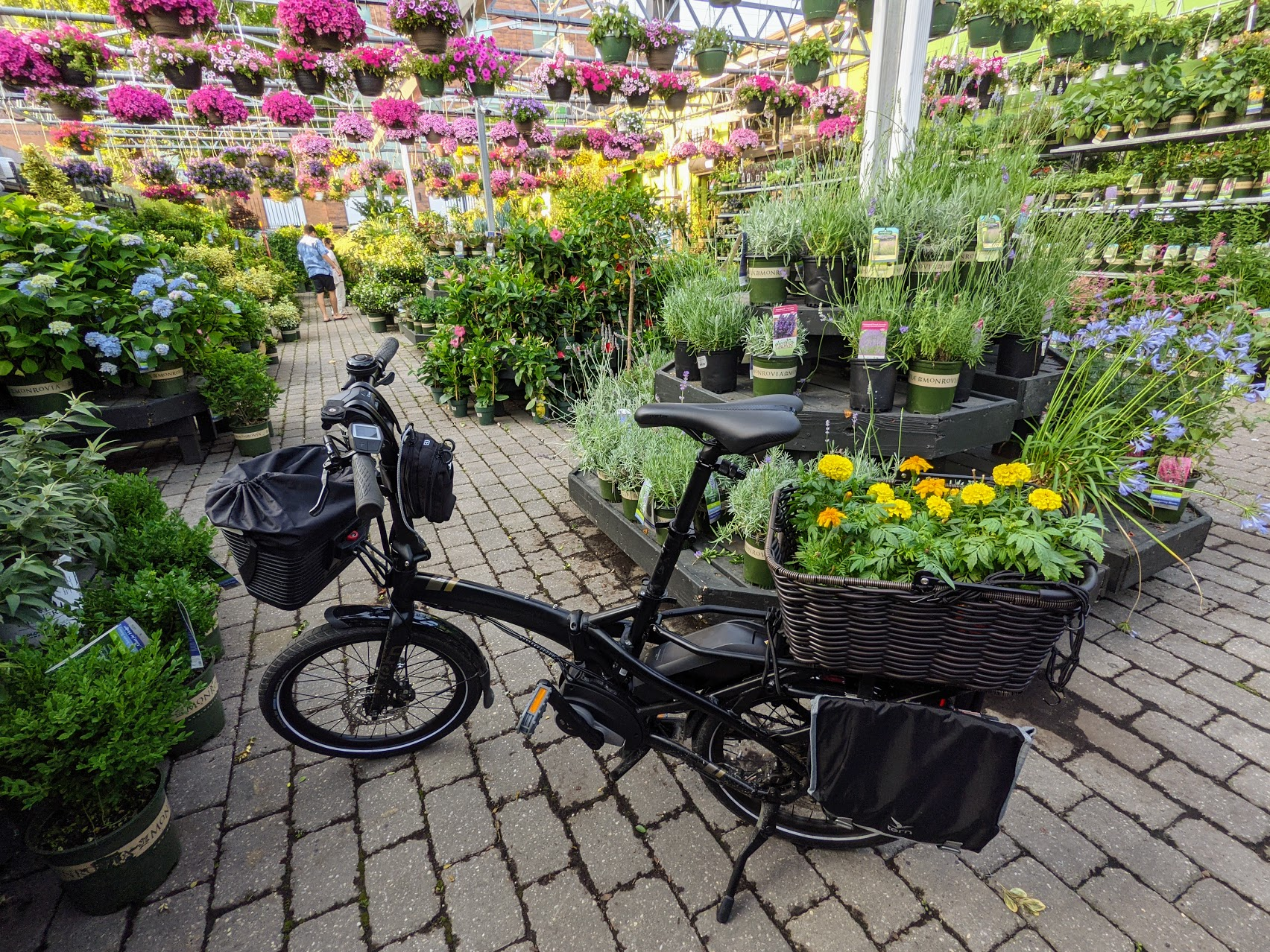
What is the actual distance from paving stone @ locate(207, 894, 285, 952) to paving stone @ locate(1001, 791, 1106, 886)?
215cm

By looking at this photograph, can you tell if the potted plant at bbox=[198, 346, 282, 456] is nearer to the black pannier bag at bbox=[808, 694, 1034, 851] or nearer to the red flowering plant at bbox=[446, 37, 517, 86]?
the red flowering plant at bbox=[446, 37, 517, 86]

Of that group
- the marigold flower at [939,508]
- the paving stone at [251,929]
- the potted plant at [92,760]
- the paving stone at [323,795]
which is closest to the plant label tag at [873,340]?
the marigold flower at [939,508]

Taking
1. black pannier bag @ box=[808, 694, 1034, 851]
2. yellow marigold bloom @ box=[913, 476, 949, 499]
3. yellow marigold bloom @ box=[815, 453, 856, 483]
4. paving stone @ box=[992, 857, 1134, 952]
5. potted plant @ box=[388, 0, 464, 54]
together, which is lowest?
paving stone @ box=[992, 857, 1134, 952]

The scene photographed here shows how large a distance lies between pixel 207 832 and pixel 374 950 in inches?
30.2

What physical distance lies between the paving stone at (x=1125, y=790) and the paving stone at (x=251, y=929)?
256 centimetres

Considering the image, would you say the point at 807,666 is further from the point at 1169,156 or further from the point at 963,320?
the point at 1169,156

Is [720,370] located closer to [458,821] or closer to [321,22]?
[458,821]

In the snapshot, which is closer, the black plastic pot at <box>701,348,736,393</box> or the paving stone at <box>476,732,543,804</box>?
the paving stone at <box>476,732,543,804</box>

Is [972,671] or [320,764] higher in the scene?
[972,671]

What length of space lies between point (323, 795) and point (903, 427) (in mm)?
2662

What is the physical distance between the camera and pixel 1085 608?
129cm

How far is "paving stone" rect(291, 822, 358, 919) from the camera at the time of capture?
1800mm

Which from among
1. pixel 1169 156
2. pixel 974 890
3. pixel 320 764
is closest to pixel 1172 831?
pixel 974 890

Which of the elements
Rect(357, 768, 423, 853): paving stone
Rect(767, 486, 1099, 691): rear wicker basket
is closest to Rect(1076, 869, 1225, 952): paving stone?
Rect(767, 486, 1099, 691): rear wicker basket
